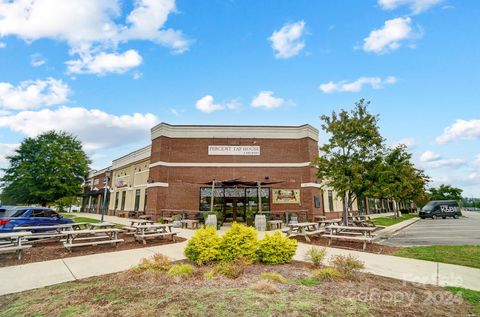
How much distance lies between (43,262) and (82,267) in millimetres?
1654

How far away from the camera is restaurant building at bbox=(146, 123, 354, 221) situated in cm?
2252

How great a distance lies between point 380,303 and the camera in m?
4.30

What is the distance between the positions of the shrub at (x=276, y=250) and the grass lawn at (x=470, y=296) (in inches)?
144

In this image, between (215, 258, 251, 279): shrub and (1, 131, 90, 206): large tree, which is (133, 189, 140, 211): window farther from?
(215, 258, 251, 279): shrub

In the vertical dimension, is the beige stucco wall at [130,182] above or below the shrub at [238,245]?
above

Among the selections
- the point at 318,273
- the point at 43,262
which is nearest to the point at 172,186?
the point at 43,262

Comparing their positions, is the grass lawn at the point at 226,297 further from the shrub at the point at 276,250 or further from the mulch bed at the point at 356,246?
the mulch bed at the point at 356,246

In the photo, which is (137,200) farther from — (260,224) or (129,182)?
(260,224)

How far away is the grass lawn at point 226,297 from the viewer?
13.0 feet

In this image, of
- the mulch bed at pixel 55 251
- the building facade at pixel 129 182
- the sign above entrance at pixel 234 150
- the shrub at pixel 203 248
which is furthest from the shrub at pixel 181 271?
the building facade at pixel 129 182

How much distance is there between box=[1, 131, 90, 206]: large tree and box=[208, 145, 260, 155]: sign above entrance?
1012 inches

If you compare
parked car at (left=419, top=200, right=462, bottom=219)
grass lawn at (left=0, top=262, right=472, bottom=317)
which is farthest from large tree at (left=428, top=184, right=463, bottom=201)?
grass lawn at (left=0, top=262, right=472, bottom=317)

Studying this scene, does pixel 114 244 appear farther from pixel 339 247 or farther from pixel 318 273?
pixel 339 247

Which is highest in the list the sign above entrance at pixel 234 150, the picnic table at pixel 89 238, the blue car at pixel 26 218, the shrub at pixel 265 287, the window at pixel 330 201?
the sign above entrance at pixel 234 150
